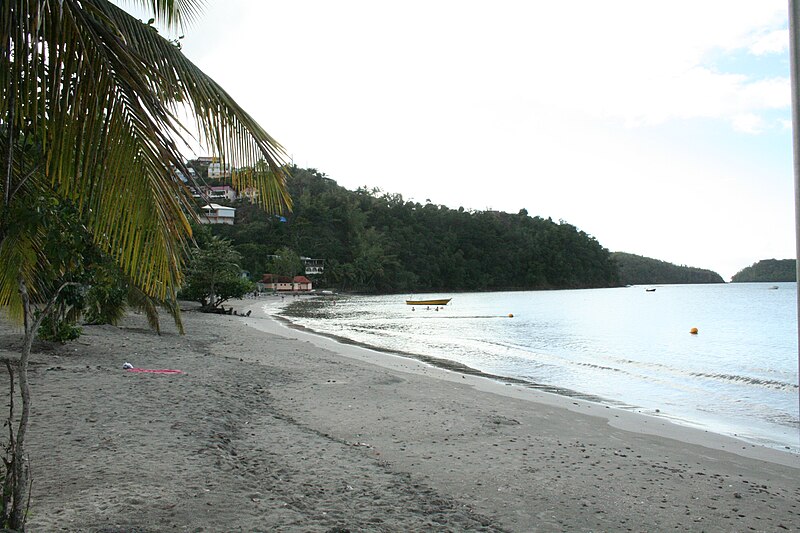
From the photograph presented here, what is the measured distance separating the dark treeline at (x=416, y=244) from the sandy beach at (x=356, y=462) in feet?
270

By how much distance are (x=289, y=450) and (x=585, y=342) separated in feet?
74.0

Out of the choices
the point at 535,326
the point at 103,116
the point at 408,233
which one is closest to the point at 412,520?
the point at 103,116

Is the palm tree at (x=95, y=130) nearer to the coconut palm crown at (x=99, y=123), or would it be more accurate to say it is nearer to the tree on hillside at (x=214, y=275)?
the coconut palm crown at (x=99, y=123)

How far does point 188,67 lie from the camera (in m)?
3.17

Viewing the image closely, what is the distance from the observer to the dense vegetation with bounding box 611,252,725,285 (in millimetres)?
163750

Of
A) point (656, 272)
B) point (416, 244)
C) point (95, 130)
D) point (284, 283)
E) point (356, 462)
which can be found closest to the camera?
point (95, 130)

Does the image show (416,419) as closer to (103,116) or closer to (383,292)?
(103,116)

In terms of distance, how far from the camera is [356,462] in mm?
5367

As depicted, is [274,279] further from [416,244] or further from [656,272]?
[656,272]

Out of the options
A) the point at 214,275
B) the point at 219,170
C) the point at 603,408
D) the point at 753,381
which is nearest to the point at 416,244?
the point at 214,275

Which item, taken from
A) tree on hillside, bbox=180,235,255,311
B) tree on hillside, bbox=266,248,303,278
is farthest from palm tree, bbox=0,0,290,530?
tree on hillside, bbox=266,248,303,278

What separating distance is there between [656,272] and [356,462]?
582 feet

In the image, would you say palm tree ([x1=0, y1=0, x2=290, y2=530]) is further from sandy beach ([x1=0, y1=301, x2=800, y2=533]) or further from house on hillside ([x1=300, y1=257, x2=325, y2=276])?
house on hillside ([x1=300, y1=257, x2=325, y2=276])

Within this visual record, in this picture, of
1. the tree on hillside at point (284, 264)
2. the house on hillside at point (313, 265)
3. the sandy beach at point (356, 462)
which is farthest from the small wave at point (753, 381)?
the house on hillside at point (313, 265)
